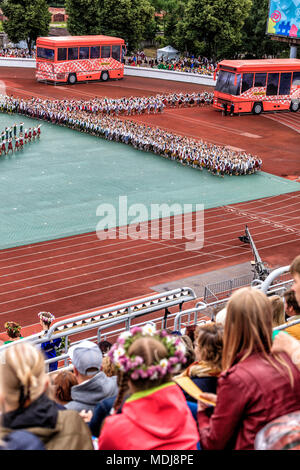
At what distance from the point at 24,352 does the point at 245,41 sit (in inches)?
2503

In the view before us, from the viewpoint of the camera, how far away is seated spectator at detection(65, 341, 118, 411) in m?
5.47

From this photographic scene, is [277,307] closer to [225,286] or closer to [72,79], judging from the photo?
[225,286]

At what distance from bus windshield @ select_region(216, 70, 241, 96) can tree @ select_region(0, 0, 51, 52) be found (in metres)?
23.1

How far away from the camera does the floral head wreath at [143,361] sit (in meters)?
4.06

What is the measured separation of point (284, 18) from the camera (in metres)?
48.4

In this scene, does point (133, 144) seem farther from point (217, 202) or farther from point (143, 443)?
point (143, 443)

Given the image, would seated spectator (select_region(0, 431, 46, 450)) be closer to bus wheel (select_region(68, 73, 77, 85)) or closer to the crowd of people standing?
the crowd of people standing

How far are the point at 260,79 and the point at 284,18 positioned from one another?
7.30 meters

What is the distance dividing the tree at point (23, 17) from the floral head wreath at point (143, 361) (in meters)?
59.2

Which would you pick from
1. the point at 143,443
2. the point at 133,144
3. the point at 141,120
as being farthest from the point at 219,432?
the point at 141,120

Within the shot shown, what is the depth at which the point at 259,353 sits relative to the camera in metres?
4.38

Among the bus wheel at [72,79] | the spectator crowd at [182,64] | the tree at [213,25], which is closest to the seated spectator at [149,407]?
the bus wheel at [72,79]

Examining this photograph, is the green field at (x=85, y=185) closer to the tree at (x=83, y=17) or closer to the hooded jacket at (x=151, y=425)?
the hooded jacket at (x=151, y=425)

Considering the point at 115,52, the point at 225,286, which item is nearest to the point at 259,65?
the point at 115,52
